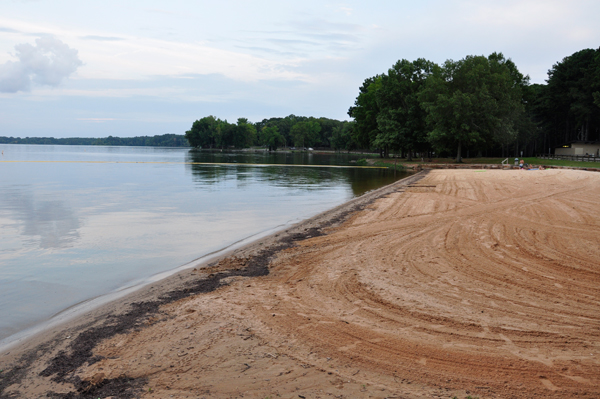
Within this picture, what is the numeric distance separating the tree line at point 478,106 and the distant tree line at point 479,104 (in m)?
0.13

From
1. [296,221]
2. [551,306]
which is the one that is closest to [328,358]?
[551,306]

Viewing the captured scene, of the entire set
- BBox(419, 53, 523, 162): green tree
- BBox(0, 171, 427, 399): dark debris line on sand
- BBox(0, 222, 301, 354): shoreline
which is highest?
BBox(419, 53, 523, 162): green tree

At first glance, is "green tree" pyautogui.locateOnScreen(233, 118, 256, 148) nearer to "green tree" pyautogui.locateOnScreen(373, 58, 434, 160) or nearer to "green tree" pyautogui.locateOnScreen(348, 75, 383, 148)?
"green tree" pyautogui.locateOnScreen(348, 75, 383, 148)

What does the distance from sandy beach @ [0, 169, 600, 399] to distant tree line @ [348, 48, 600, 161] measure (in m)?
52.7

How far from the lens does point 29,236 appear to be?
12.9 meters

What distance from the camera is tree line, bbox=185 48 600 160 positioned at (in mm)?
57406

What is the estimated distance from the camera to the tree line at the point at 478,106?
5741cm

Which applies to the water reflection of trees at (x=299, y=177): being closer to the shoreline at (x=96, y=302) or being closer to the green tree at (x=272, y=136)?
the shoreline at (x=96, y=302)

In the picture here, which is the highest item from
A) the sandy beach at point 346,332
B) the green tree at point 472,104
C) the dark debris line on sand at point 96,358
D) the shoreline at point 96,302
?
the green tree at point 472,104

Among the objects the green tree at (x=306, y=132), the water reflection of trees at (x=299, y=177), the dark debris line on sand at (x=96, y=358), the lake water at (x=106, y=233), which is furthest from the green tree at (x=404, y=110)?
the green tree at (x=306, y=132)

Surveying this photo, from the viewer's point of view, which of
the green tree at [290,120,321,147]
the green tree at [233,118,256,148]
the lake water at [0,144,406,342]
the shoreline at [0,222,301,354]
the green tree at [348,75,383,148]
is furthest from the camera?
the green tree at [233,118,256,148]

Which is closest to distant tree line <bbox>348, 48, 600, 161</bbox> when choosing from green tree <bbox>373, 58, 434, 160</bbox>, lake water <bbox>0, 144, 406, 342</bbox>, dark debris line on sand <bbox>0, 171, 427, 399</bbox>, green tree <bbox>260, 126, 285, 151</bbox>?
green tree <bbox>373, 58, 434, 160</bbox>

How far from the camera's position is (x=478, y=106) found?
57.0m

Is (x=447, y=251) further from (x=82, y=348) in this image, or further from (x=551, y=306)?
(x=82, y=348)
